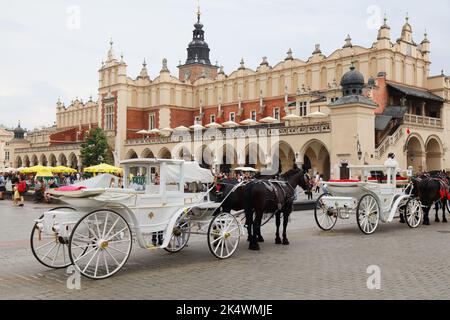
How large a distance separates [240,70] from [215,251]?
44.8m

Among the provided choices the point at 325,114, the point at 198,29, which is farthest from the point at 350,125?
the point at 198,29

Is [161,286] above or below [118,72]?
below

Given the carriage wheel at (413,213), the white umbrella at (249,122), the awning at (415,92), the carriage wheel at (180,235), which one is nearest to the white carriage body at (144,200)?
the carriage wheel at (180,235)

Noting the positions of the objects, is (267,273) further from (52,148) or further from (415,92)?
(52,148)

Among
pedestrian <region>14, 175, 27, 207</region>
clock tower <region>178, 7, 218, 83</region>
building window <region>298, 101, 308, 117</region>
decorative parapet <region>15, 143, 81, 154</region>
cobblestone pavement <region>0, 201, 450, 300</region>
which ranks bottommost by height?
cobblestone pavement <region>0, 201, 450, 300</region>

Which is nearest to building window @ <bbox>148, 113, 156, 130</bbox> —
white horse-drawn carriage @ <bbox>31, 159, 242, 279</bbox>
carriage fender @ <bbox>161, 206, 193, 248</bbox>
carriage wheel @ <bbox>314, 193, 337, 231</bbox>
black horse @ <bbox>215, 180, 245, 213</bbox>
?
carriage wheel @ <bbox>314, 193, 337, 231</bbox>

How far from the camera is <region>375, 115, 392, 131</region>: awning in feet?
111

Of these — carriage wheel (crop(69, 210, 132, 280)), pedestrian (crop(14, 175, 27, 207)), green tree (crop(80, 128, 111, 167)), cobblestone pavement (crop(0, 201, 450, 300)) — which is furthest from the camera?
green tree (crop(80, 128, 111, 167))

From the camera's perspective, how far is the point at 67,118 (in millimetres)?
76688

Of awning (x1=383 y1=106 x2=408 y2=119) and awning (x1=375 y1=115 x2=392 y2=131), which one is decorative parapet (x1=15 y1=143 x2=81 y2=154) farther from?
awning (x1=375 y1=115 x2=392 y2=131)

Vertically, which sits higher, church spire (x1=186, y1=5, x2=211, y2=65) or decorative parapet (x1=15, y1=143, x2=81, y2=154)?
Answer: church spire (x1=186, y1=5, x2=211, y2=65)

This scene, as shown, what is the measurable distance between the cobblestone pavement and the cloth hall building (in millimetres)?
19836

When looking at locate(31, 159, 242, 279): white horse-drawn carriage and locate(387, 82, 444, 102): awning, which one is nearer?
locate(31, 159, 242, 279): white horse-drawn carriage
